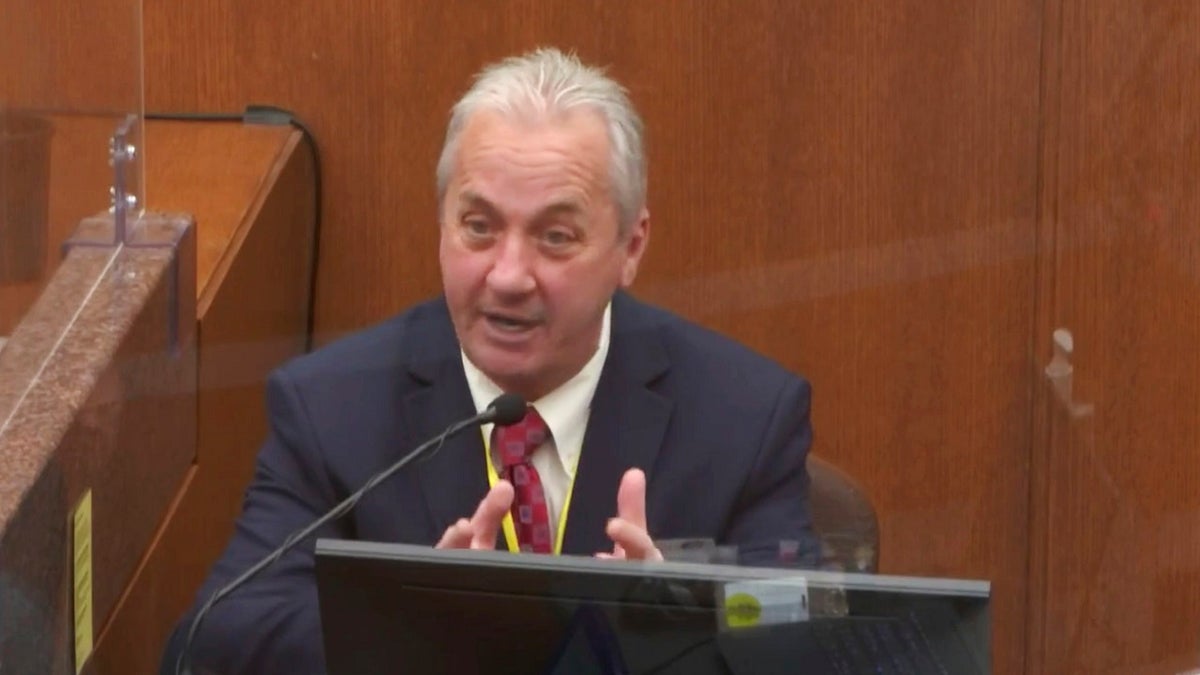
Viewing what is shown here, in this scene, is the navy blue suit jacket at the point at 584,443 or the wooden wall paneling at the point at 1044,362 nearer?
the navy blue suit jacket at the point at 584,443

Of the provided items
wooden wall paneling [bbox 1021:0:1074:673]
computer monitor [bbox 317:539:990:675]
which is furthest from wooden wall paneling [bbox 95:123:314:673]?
wooden wall paneling [bbox 1021:0:1074:673]

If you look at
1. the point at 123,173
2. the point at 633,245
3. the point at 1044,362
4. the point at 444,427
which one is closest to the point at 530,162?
the point at 633,245

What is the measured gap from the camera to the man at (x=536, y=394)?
74.2 inches

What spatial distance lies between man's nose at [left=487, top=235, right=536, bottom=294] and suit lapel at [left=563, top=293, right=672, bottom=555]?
0.17 meters

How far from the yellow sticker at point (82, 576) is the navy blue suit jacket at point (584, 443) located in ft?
0.34

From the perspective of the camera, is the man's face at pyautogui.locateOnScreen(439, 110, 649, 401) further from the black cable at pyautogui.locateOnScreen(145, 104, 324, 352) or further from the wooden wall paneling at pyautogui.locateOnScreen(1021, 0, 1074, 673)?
the wooden wall paneling at pyautogui.locateOnScreen(1021, 0, 1074, 673)

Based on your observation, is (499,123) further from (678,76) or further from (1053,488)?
(1053,488)

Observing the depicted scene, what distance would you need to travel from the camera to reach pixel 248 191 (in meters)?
2.63

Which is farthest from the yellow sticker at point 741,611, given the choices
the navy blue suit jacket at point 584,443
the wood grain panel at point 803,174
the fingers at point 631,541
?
the wood grain panel at point 803,174

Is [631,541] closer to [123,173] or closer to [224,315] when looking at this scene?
[123,173]

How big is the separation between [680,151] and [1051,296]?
22.1 inches

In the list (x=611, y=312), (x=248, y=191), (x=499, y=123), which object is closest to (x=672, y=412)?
(x=611, y=312)

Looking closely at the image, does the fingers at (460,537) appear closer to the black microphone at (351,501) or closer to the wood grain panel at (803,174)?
the black microphone at (351,501)

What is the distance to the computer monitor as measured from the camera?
120 centimetres
